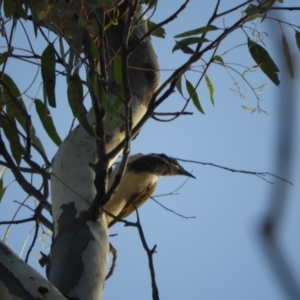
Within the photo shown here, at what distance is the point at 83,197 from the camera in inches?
54.3

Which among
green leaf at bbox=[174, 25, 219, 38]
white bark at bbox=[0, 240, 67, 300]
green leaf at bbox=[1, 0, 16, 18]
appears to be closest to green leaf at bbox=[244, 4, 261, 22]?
green leaf at bbox=[174, 25, 219, 38]

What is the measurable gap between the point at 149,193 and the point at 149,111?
3.45 feet

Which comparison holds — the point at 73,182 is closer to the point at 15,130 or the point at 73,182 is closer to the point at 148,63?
the point at 15,130

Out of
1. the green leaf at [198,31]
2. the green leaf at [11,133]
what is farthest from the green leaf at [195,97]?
the green leaf at [11,133]

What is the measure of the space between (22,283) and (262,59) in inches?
42.9

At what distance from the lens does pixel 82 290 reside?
1103 millimetres

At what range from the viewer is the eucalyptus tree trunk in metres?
1.13

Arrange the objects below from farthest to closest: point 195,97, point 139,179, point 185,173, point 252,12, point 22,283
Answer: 1. point 185,173
2. point 139,179
3. point 195,97
4. point 252,12
5. point 22,283

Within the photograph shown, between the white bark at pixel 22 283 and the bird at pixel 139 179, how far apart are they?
1.33 metres

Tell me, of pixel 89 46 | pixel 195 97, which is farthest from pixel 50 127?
pixel 195 97

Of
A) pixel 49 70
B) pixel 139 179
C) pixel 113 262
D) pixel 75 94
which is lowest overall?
pixel 113 262

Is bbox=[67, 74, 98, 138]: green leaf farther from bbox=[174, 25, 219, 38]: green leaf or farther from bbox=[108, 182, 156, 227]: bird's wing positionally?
bbox=[108, 182, 156, 227]: bird's wing

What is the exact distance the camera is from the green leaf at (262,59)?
1.63 metres

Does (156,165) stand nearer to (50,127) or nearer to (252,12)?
(50,127)
